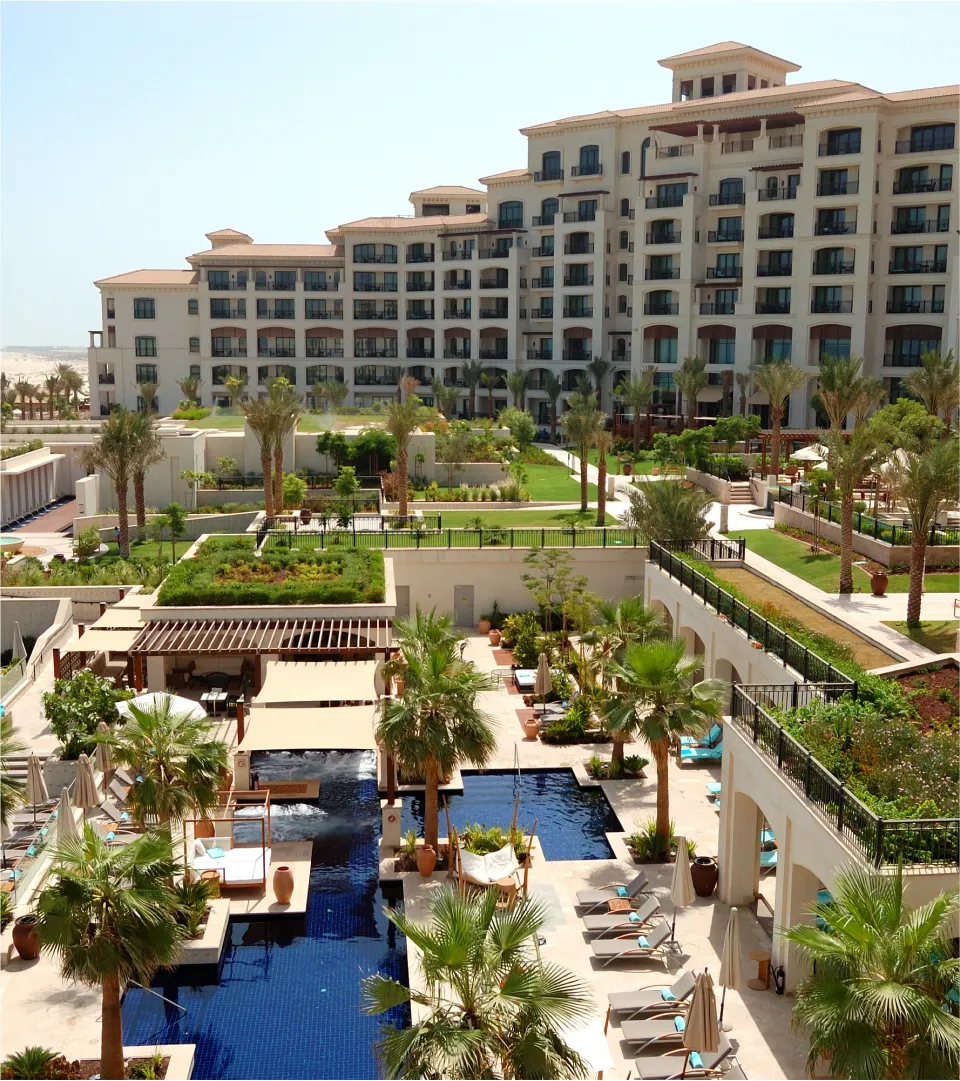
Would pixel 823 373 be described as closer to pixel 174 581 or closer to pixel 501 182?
pixel 174 581

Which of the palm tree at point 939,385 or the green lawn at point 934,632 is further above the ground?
the palm tree at point 939,385

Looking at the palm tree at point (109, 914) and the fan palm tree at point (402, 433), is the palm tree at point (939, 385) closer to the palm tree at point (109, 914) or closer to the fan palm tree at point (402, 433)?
the fan palm tree at point (402, 433)

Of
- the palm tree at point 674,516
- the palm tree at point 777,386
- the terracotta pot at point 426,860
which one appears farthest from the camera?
the palm tree at point 777,386

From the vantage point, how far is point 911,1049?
10.4 metres

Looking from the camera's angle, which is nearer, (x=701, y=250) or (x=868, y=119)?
(x=868, y=119)

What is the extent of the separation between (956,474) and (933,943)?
1615 centimetres

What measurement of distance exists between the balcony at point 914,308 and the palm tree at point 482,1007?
63429mm

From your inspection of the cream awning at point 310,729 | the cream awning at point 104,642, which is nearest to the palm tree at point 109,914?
the cream awning at point 310,729

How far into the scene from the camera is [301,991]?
56.7 feet

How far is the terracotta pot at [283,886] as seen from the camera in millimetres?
19609

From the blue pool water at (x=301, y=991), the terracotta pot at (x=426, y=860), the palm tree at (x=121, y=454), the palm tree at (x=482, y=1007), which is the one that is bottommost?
the blue pool water at (x=301, y=991)

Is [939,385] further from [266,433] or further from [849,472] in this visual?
[266,433]

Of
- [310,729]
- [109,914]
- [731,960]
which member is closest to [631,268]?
[310,729]

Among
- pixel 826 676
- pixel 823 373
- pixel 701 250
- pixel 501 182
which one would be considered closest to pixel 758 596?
pixel 826 676
